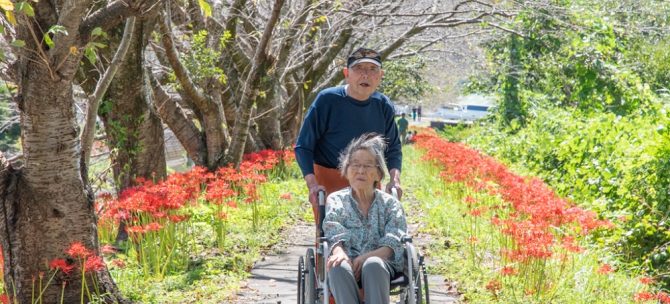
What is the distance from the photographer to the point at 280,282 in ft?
23.2

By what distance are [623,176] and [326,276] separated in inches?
245

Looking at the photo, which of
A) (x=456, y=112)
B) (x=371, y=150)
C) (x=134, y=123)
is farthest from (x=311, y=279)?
(x=456, y=112)

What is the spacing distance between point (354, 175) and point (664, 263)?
4.54 metres

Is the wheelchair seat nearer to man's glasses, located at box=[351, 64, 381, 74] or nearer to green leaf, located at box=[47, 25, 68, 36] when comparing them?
man's glasses, located at box=[351, 64, 381, 74]

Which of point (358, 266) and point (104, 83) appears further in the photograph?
point (104, 83)

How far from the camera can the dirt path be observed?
646 cm

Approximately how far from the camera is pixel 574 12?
12594 mm

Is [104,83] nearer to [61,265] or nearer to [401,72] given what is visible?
[61,265]

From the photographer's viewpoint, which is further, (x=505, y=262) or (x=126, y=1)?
(x=505, y=262)

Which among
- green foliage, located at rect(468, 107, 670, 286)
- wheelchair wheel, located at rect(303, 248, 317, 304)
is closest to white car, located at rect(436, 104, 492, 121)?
green foliage, located at rect(468, 107, 670, 286)

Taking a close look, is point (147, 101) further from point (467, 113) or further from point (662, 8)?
point (467, 113)

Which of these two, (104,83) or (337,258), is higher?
(104,83)

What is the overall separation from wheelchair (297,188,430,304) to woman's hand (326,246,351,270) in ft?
0.22

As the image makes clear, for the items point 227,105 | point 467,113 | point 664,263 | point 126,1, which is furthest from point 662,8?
point 467,113
